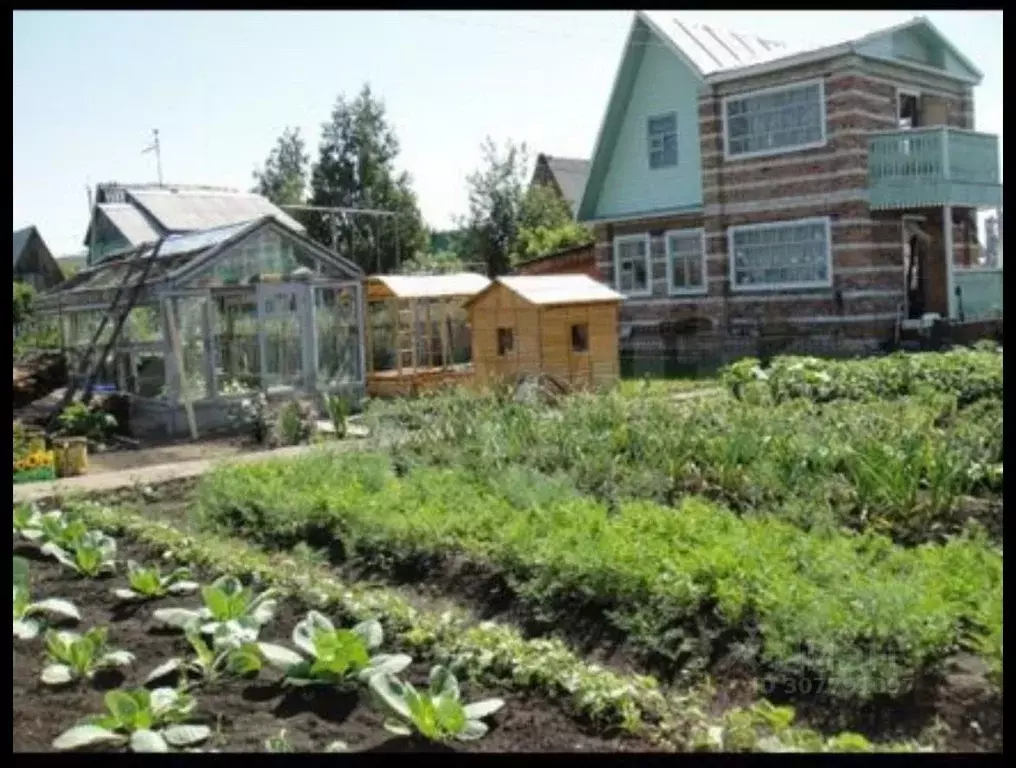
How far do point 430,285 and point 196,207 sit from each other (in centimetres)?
619

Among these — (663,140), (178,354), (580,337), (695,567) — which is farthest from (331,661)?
(663,140)

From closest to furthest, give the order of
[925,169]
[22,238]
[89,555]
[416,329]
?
[89,555], [416,329], [925,169], [22,238]

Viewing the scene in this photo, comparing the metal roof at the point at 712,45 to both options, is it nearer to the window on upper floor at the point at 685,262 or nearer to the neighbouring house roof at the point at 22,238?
the window on upper floor at the point at 685,262

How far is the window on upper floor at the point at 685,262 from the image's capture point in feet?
82.3

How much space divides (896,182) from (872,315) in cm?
245

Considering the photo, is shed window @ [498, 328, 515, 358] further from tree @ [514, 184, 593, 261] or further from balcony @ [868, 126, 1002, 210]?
tree @ [514, 184, 593, 261]

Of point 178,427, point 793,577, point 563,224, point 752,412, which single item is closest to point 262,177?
point 563,224

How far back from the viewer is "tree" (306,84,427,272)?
27.5m

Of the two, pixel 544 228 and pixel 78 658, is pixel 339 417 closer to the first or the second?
pixel 78 658

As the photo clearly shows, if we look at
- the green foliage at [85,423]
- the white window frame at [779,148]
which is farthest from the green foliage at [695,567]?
the white window frame at [779,148]

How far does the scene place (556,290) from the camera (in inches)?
712

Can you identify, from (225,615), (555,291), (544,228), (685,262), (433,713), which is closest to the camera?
(433,713)

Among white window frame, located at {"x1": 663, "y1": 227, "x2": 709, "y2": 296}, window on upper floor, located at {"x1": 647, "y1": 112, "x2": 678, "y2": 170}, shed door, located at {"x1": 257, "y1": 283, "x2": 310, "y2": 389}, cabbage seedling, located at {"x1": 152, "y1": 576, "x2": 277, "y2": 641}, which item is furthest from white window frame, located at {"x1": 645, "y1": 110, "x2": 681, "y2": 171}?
cabbage seedling, located at {"x1": 152, "y1": 576, "x2": 277, "y2": 641}

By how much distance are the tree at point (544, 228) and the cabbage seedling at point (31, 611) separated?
2452cm
